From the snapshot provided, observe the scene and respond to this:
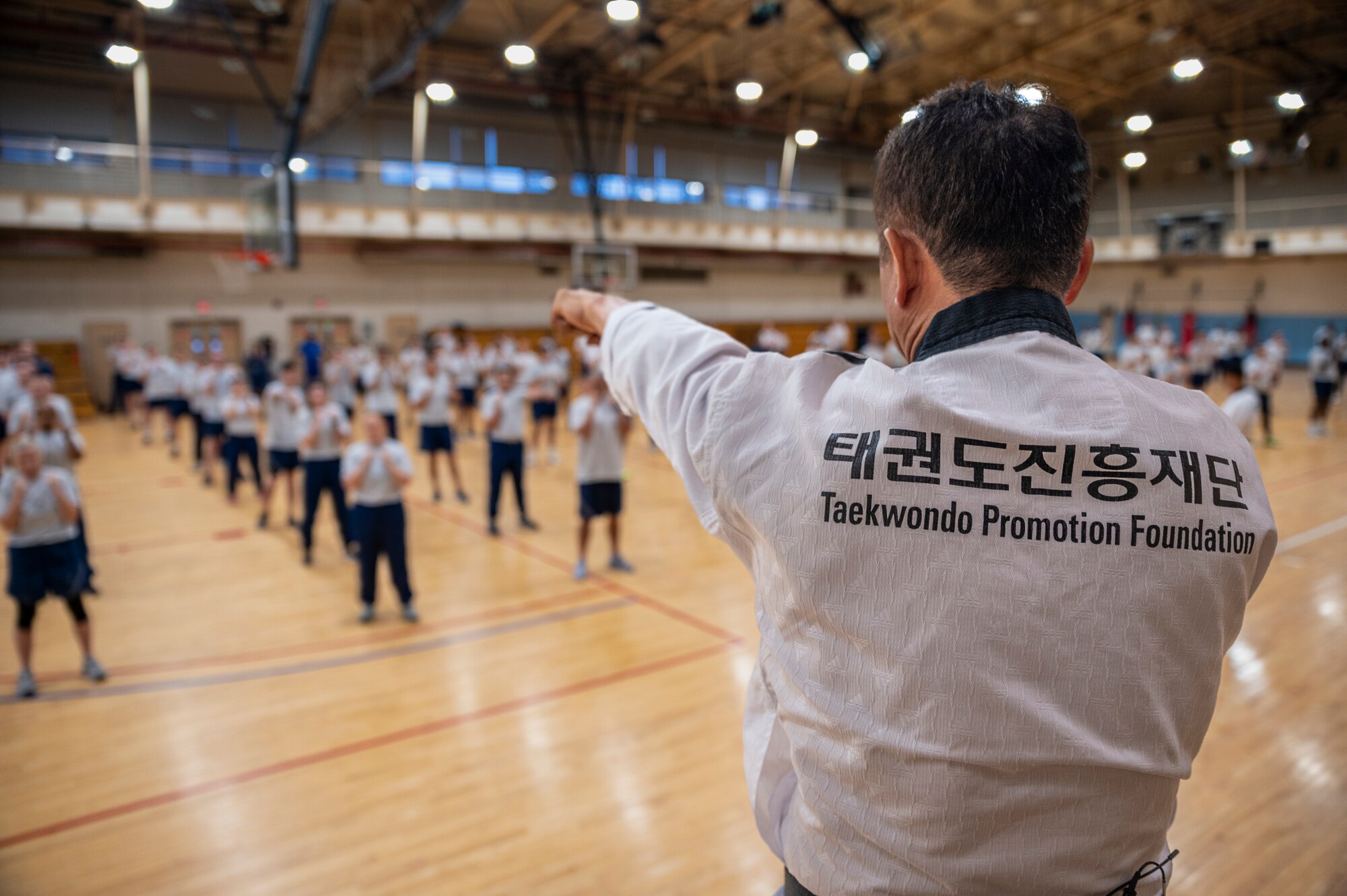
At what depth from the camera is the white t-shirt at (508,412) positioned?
30.6 ft

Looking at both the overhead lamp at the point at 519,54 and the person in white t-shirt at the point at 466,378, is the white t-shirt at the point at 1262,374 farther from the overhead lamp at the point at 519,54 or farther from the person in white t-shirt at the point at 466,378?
the person in white t-shirt at the point at 466,378

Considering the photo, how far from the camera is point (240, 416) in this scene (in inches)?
420

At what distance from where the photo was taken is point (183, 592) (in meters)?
7.67

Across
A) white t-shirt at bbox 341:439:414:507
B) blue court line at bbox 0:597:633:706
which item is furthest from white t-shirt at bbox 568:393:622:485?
white t-shirt at bbox 341:439:414:507

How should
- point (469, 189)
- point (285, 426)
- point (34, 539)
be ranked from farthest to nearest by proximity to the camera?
1. point (469, 189)
2. point (285, 426)
3. point (34, 539)

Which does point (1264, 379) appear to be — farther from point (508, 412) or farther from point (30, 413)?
point (30, 413)

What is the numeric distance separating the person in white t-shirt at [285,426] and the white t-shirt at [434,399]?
5.59ft

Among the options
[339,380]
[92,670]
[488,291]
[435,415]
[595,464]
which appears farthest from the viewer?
[488,291]

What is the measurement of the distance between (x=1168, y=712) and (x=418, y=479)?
1262 cm

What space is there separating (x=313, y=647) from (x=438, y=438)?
5182 millimetres

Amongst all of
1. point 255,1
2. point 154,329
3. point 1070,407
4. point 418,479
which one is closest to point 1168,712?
point 1070,407

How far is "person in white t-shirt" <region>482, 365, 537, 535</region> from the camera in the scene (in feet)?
30.6

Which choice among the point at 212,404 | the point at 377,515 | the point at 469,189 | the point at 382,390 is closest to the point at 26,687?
the point at 377,515

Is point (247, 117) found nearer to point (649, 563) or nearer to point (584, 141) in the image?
point (584, 141)
